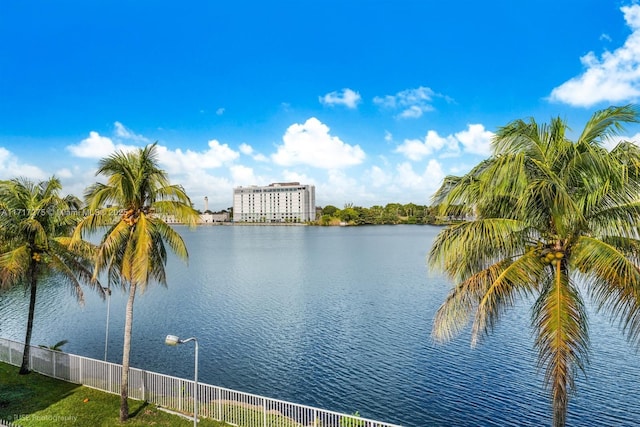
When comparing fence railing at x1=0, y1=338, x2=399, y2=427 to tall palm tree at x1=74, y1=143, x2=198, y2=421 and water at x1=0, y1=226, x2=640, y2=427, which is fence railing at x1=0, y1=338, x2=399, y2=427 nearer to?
tall palm tree at x1=74, y1=143, x2=198, y2=421

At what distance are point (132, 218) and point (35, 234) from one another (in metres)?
6.64

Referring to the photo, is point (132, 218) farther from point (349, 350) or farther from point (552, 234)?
point (349, 350)

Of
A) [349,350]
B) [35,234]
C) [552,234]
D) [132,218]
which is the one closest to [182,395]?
[132,218]

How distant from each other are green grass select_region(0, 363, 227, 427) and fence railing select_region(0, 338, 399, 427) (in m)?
0.38

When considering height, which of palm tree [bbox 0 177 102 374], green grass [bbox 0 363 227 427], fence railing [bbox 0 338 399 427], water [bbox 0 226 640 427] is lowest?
water [bbox 0 226 640 427]

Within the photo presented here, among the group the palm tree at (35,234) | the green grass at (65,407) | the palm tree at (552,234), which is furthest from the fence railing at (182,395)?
the palm tree at (552,234)

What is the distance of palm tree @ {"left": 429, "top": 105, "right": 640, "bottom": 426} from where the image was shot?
289 inches

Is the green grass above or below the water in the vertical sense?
above

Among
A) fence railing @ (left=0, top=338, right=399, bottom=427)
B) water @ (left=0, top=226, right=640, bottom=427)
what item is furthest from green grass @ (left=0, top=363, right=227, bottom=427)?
water @ (left=0, top=226, right=640, bottom=427)

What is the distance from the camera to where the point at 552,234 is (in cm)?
816

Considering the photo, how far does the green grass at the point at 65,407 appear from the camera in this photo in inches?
547

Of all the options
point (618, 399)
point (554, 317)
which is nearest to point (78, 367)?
point (554, 317)

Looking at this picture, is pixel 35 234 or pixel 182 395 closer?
pixel 182 395

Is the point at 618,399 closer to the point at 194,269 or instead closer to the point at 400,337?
the point at 400,337
